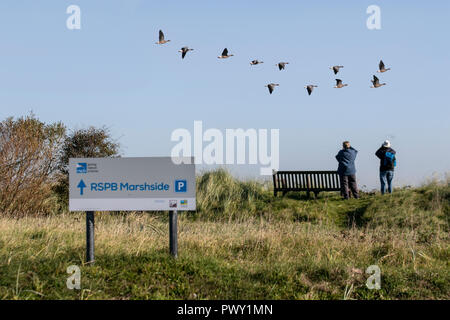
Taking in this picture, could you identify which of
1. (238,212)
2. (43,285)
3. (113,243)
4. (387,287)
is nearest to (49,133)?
(238,212)

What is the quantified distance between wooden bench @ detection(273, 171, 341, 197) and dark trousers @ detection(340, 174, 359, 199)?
308 mm

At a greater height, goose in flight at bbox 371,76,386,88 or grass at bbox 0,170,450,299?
goose in flight at bbox 371,76,386,88

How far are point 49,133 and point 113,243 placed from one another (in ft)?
34.7

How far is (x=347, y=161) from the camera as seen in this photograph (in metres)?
18.4

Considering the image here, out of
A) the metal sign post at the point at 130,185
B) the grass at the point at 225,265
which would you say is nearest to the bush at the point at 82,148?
the grass at the point at 225,265

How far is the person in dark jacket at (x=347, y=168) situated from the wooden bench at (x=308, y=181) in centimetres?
34

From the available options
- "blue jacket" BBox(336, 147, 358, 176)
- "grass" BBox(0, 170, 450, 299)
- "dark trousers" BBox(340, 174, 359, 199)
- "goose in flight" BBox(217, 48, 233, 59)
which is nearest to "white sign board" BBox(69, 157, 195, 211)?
"grass" BBox(0, 170, 450, 299)

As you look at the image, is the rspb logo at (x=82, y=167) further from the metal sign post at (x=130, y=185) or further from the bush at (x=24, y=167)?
the bush at (x=24, y=167)

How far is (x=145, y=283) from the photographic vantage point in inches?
259

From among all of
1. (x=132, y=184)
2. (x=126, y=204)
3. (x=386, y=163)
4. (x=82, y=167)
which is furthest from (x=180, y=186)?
(x=386, y=163)

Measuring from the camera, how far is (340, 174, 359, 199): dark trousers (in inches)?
727

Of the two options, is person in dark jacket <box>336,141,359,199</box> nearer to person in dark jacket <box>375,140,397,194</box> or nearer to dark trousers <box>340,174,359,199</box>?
dark trousers <box>340,174,359,199</box>

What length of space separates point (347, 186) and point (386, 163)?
1.93 metres
